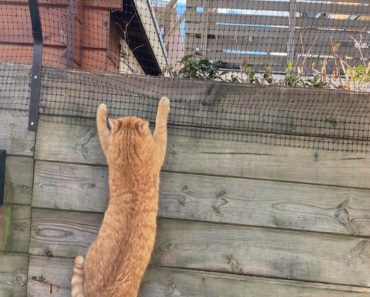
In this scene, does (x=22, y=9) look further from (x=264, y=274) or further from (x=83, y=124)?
(x=264, y=274)

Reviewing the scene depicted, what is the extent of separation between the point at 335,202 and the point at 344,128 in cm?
38

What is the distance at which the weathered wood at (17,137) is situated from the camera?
2.12m

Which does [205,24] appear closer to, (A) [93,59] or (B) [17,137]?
(A) [93,59]

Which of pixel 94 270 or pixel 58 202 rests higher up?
pixel 58 202

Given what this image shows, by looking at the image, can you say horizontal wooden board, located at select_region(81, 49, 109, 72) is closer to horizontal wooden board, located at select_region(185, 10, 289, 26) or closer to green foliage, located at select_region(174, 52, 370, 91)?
green foliage, located at select_region(174, 52, 370, 91)

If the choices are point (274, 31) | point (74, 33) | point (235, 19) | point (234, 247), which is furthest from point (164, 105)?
point (235, 19)

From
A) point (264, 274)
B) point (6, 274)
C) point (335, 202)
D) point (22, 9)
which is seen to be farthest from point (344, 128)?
point (22, 9)

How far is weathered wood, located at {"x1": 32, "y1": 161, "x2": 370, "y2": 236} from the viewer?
6.68 ft

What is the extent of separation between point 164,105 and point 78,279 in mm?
954

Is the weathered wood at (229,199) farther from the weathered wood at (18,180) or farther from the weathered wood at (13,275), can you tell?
the weathered wood at (13,275)

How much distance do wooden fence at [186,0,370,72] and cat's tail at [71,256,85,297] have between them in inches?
73.9

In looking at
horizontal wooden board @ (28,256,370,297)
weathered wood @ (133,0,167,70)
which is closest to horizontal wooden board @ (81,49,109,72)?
weathered wood @ (133,0,167,70)

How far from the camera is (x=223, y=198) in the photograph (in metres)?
2.08

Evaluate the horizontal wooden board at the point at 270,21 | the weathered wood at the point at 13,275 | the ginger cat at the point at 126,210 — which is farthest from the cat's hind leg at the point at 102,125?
the horizontal wooden board at the point at 270,21
